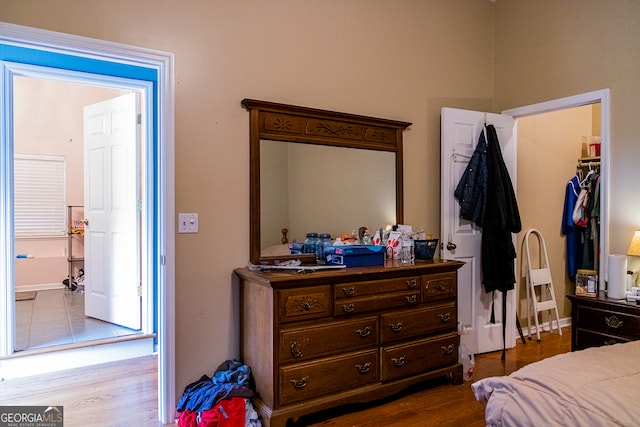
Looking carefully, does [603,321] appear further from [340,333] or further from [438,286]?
[340,333]

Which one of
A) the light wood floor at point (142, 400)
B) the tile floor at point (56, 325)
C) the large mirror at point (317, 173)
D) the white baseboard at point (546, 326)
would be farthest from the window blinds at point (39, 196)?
the white baseboard at point (546, 326)

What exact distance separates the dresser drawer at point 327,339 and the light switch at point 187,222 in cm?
81

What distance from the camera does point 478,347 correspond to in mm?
3480

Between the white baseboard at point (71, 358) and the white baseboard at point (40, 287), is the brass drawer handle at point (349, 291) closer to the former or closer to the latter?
the white baseboard at point (71, 358)

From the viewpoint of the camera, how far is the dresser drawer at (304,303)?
2.19m

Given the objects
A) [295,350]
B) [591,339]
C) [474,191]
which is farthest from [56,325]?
[591,339]

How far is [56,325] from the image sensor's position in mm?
3881

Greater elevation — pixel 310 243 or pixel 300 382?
pixel 310 243

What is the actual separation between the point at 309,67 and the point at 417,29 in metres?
1.14

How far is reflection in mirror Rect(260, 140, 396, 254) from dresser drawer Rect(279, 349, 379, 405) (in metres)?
0.77

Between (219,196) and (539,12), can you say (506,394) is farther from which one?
(539,12)

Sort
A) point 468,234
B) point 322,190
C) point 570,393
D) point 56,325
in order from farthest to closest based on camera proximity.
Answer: point 56,325, point 468,234, point 322,190, point 570,393

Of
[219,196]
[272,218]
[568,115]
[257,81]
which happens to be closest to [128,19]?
[257,81]

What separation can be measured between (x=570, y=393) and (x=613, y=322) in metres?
1.94
